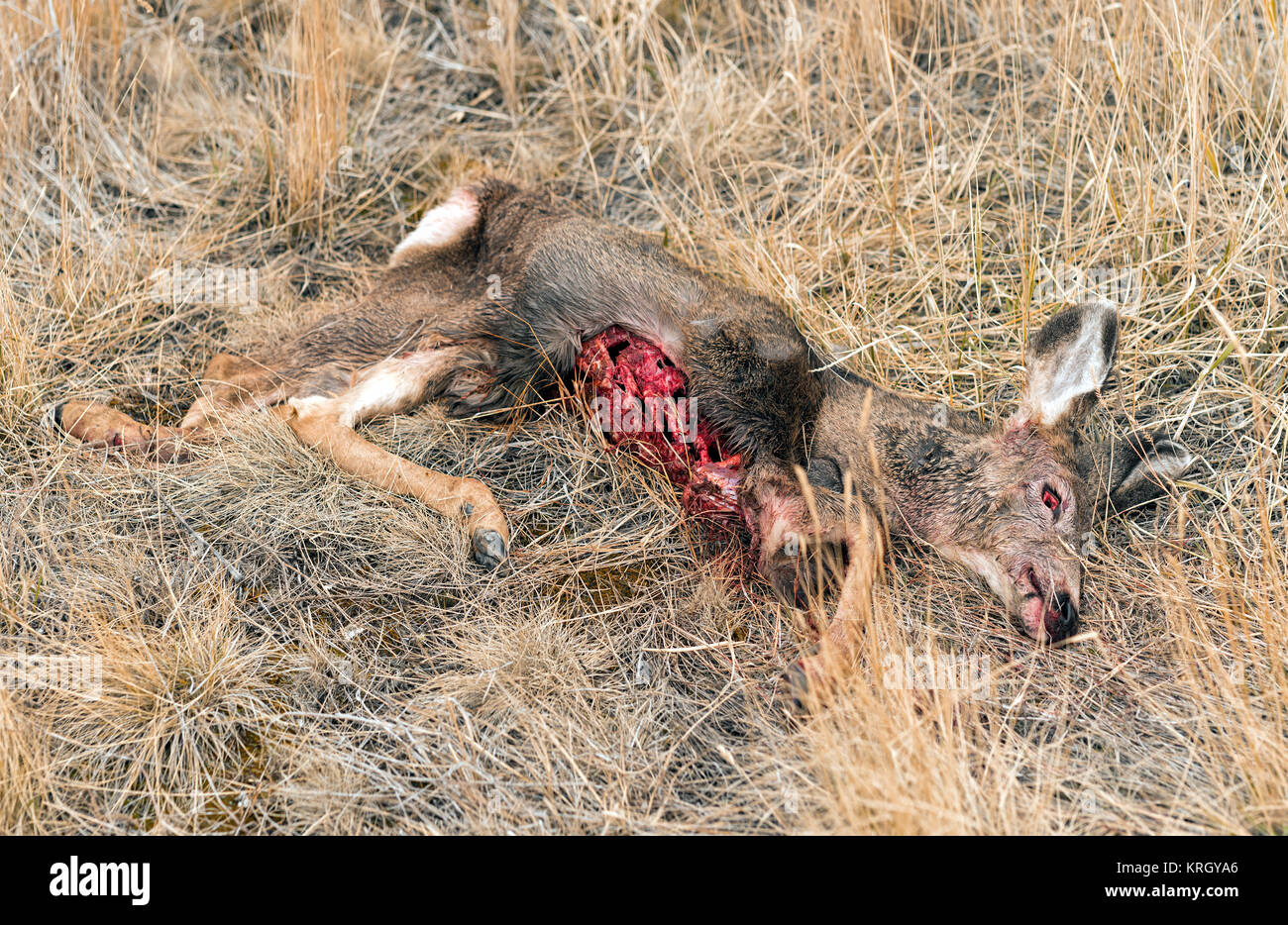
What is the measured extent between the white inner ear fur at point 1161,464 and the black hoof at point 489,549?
89.9 inches

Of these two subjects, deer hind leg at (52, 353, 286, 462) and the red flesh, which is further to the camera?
deer hind leg at (52, 353, 286, 462)

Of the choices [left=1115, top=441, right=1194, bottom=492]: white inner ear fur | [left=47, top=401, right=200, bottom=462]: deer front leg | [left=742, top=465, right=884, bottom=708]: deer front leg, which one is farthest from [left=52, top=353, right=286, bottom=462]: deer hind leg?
[left=1115, top=441, right=1194, bottom=492]: white inner ear fur

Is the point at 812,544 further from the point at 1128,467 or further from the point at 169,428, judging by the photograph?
the point at 169,428

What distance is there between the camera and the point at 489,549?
11.9ft

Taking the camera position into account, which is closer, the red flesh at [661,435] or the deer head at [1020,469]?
the deer head at [1020,469]

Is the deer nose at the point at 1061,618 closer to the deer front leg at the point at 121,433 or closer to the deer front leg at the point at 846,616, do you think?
the deer front leg at the point at 846,616

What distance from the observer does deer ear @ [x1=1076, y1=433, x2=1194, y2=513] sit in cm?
378

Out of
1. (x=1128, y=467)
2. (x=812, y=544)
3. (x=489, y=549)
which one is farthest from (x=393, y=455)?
(x=1128, y=467)

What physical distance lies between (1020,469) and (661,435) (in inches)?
51.4

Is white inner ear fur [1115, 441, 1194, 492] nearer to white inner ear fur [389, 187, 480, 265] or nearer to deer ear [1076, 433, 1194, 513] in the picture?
deer ear [1076, 433, 1194, 513]

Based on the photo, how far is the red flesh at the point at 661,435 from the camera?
376 cm

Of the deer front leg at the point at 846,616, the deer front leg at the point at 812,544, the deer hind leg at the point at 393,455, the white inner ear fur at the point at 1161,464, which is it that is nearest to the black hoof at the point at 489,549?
the deer hind leg at the point at 393,455

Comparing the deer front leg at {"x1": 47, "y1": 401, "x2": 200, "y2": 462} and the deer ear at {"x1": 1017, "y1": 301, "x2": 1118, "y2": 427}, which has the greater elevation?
the deer ear at {"x1": 1017, "y1": 301, "x2": 1118, "y2": 427}

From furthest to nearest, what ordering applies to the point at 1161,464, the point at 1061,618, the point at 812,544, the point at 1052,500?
the point at 1161,464
the point at 1052,500
the point at 812,544
the point at 1061,618
